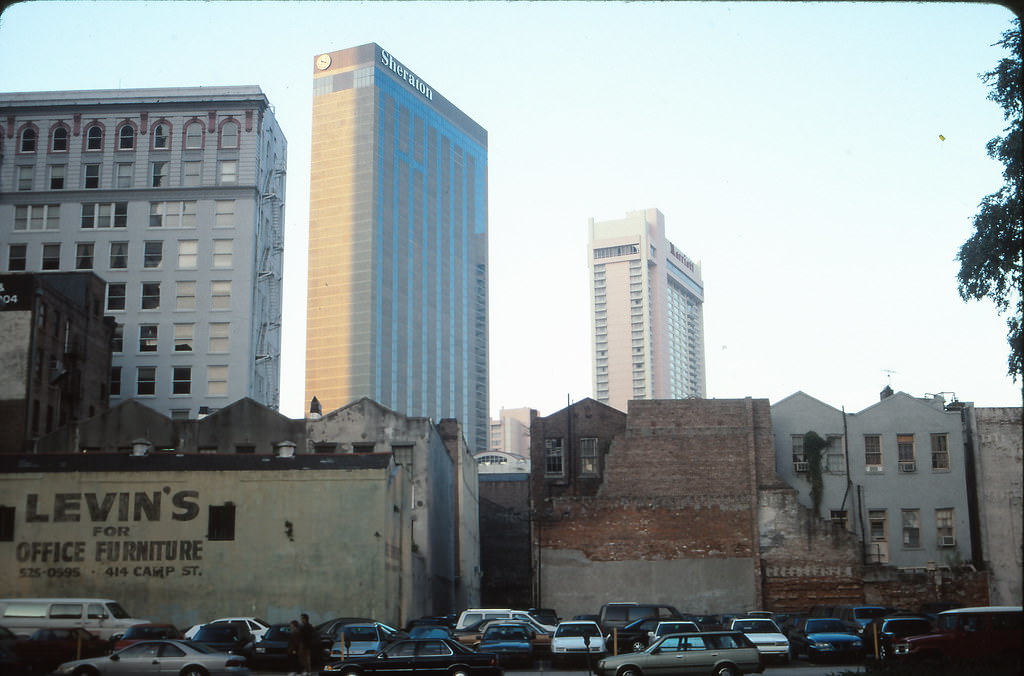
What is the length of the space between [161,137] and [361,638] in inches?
2462

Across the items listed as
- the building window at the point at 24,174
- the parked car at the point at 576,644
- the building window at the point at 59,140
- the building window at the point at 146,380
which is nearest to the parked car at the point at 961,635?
the parked car at the point at 576,644

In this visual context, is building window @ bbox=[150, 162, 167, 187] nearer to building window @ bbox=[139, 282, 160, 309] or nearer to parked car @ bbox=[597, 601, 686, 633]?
building window @ bbox=[139, 282, 160, 309]

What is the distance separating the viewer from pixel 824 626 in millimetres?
33438

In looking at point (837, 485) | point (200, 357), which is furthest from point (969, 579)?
point (200, 357)

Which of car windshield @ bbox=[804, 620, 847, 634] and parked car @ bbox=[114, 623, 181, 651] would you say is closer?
parked car @ bbox=[114, 623, 181, 651]

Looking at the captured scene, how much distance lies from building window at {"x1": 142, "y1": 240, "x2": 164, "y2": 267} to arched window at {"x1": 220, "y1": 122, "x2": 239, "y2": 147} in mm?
9441

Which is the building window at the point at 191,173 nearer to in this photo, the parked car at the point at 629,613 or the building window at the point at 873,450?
the building window at the point at 873,450

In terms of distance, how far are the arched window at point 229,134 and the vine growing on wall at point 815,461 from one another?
50.7 m

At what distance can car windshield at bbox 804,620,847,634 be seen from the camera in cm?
3328

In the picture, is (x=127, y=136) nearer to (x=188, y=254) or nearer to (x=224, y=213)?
(x=224, y=213)

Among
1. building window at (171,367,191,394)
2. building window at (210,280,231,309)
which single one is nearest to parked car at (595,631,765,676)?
building window at (171,367,191,394)

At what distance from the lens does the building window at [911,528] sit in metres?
53.2

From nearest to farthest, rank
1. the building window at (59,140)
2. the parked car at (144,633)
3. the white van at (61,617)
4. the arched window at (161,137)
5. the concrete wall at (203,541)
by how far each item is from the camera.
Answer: the parked car at (144,633)
the white van at (61,617)
the concrete wall at (203,541)
the arched window at (161,137)
the building window at (59,140)

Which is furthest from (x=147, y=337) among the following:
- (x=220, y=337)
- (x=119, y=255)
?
(x=119, y=255)
